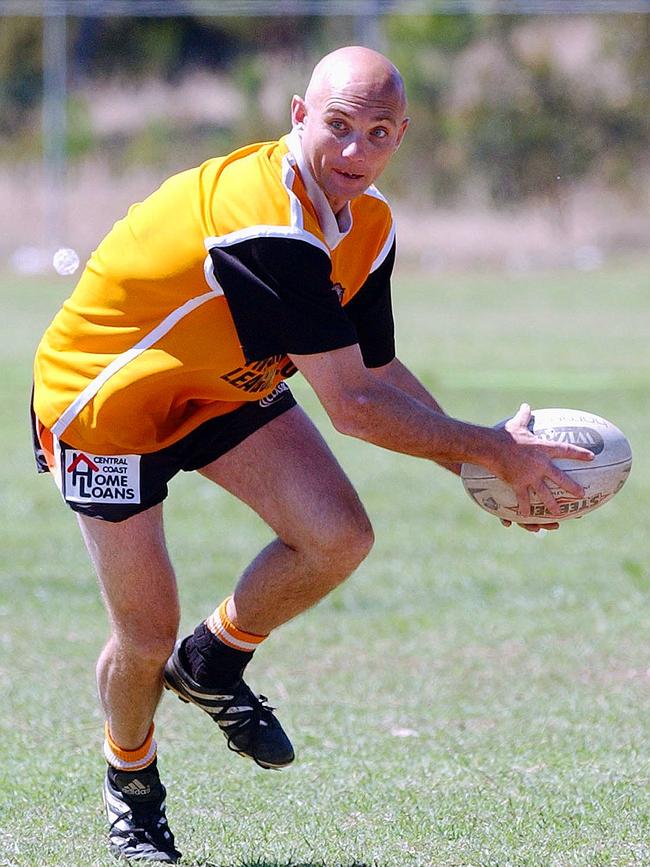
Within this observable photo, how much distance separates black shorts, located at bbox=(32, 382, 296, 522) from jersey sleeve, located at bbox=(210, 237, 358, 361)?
0.64 meters

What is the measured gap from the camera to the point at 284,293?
412 cm

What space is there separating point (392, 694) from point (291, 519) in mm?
2200

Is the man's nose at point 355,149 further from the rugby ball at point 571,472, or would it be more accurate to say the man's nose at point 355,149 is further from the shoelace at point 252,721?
the shoelace at point 252,721

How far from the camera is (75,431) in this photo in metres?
4.59

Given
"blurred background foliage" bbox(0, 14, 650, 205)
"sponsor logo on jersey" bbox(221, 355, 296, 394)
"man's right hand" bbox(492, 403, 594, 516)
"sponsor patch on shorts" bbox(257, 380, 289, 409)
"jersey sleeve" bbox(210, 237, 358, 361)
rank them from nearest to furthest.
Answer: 1. "jersey sleeve" bbox(210, 237, 358, 361)
2. "man's right hand" bbox(492, 403, 594, 516)
3. "sponsor logo on jersey" bbox(221, 355, 296, 394)
4. "sponsor patch on shorts" bbox(257, 380, 289, 409)
5. "blurred background foliage" bbox(0, 14, 650, 205)

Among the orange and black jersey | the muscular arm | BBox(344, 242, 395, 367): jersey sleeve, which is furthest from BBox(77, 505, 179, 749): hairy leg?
BBox(344, 242, 395, 367): jersey sleeve

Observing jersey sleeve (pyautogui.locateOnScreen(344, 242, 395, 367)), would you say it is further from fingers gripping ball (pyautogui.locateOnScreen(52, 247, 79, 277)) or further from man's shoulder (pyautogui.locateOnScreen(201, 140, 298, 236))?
fingers gripping ball (pyautogui.locateOnScreen(52, 247, 79, 277))

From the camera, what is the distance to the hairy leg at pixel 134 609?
4547 millimetres

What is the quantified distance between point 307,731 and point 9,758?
1.19 metres

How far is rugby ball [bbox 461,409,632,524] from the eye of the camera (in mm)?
4512

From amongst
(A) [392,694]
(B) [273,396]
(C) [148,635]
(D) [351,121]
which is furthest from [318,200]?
(A) [392,694]

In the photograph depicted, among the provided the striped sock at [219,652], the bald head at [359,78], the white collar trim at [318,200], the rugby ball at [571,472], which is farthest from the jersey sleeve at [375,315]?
the striped sock at [219,652]

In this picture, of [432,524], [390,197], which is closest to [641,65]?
[390,197]

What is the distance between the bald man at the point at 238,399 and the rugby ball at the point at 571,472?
9cm
